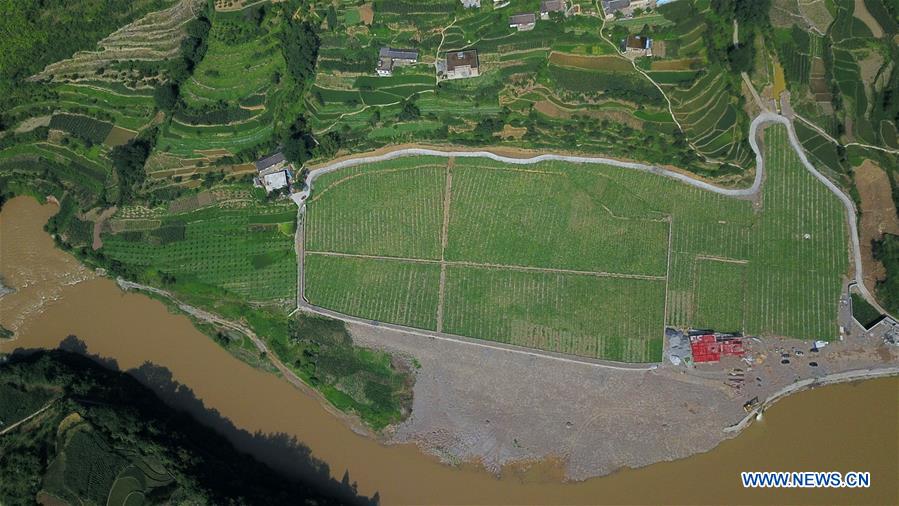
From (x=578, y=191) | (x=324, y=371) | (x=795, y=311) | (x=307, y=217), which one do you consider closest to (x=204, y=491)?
(x=324, y=371)

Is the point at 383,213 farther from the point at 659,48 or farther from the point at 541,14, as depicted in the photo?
the point at 659,48

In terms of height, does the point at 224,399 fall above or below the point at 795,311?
below

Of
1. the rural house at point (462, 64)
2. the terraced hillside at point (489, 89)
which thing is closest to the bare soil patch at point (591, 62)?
the terraced hillside at point (489, 89)

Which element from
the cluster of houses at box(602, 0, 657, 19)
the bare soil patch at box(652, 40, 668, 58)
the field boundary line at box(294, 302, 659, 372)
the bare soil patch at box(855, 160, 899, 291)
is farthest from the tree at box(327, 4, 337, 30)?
the bare soil patch at box(855, 160, 899, 291)

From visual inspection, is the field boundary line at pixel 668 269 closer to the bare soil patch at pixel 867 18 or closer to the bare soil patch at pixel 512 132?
the bare soil patch at pixel 512 132

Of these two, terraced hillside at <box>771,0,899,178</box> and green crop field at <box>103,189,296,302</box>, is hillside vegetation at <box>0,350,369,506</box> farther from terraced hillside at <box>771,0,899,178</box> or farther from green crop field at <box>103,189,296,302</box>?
terraced hillside at <box>771,0,899,178</box>

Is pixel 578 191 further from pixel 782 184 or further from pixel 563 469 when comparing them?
pixel 563 469

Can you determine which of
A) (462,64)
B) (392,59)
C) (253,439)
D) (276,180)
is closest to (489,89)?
(462,64)
